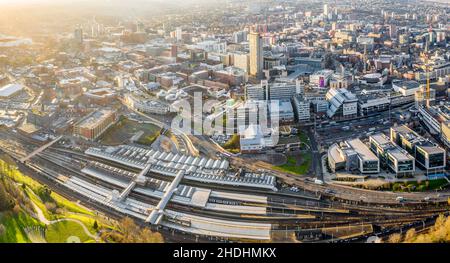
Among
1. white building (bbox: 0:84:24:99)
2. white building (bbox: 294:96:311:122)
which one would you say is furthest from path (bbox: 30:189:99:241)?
white building (bbox: 0:84:24:99)

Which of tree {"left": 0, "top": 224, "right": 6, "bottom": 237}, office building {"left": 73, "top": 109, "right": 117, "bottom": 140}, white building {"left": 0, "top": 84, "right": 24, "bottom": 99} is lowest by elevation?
tree {"left": 0, "top": 224, "right": 6, "bottom": 237}

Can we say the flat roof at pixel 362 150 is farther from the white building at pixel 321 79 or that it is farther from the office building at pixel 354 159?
the white building at pixel 321 79

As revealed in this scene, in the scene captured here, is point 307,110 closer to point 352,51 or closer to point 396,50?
point 352,51

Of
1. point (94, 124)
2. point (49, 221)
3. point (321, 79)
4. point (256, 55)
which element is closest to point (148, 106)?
point (94, 124)

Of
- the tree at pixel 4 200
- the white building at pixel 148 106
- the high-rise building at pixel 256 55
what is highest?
the high-rise building at pixel 256 55

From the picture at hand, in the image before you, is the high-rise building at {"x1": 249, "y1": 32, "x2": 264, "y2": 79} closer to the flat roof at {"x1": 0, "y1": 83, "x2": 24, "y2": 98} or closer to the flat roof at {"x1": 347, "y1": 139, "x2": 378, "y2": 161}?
the flat roof at {"x1": 347, "y1": 139, "x2": 378, "y2": 161}

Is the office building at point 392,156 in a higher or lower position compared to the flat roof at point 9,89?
lower

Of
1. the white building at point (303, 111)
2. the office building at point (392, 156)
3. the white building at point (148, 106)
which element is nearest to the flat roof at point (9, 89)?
the white building at point (148, 106)
